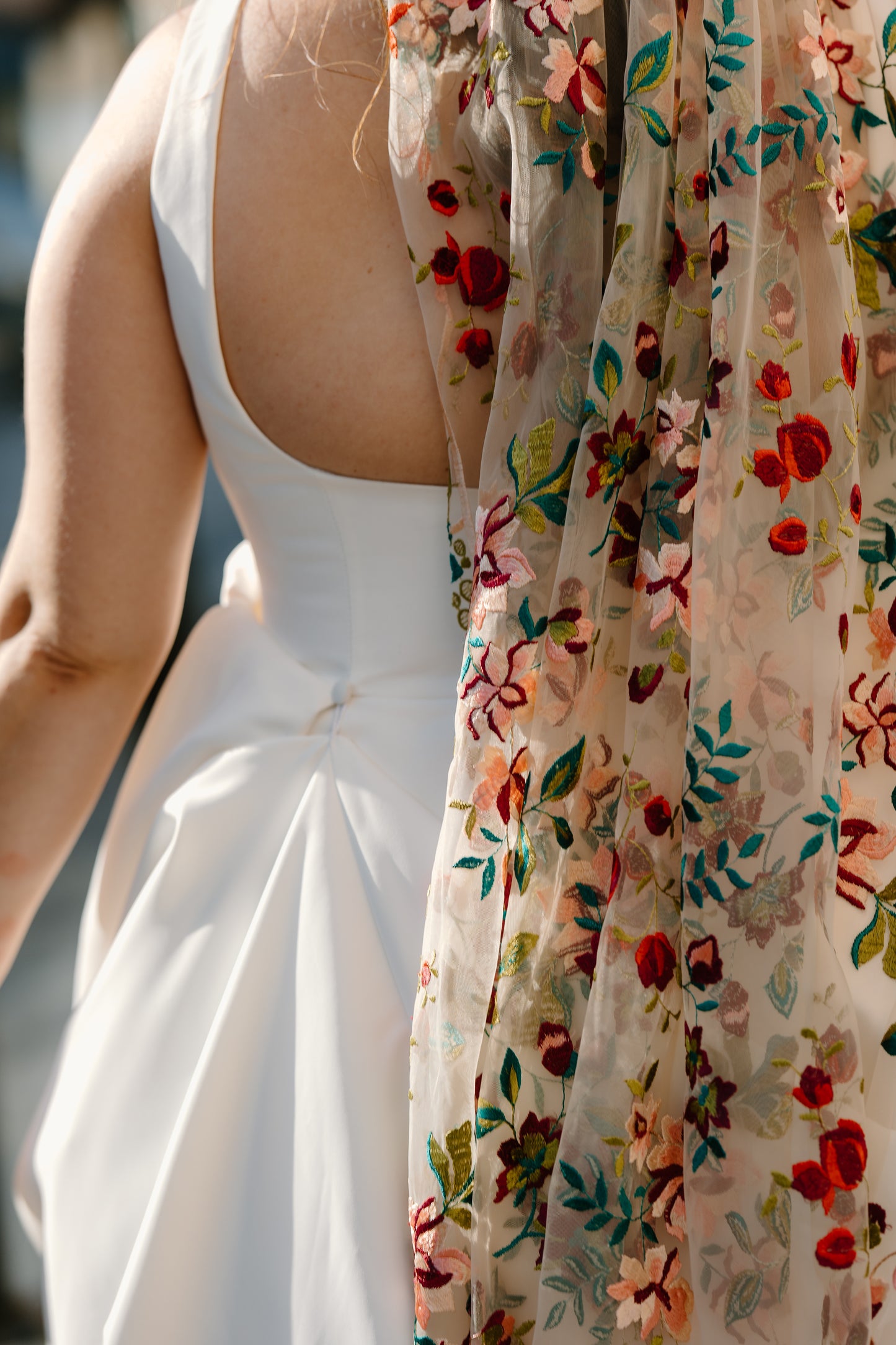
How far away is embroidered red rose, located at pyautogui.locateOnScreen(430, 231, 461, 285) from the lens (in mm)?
608

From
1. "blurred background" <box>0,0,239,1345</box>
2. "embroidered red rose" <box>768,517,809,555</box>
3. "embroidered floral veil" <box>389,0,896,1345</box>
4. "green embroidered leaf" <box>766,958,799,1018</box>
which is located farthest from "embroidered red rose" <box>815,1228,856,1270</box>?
"blurred background" <box>0,0,239,1345</box>

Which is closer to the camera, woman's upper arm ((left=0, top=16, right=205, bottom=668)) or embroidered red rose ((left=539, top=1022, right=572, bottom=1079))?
embroidered red rose ((left=539, top=1022, right=572, bottom=1079))

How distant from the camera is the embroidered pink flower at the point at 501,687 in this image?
0.57 meters

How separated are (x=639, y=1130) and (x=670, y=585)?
0.28 meters

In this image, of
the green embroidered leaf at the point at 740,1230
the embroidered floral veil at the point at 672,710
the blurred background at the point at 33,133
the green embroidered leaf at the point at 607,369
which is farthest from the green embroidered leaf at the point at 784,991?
the blurred background at the point at 33,133

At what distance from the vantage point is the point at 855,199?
1.95 feet

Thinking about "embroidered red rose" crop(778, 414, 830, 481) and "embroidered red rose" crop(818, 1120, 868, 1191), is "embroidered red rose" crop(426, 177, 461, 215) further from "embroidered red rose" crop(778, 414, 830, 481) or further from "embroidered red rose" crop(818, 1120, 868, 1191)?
"embroidered red rose" crop(818, 1120, 868, 1191)

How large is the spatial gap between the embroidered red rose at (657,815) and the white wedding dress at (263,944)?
0.17 meters

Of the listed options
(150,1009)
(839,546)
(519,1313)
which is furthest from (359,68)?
(519,1313)

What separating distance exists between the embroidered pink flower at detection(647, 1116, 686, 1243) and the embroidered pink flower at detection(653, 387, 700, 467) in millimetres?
354

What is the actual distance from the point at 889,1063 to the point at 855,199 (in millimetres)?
471

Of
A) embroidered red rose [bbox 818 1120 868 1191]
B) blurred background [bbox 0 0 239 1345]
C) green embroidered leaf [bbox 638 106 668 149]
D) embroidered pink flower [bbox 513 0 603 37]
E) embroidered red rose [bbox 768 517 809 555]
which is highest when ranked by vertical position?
blurred background [bbox 0 0 239 1345]

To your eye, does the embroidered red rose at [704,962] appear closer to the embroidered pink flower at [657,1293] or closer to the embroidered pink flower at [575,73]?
the embroidered pink flower at [657,1293]

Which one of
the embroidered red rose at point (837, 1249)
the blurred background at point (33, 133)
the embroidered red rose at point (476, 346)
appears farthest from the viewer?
the blurred background at point (33, 133)
